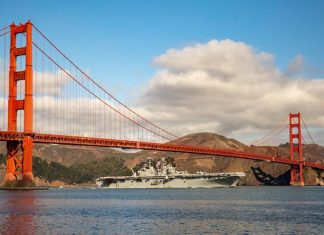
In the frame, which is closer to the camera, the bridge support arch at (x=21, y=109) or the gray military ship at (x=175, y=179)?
the bridge support arch at (x=21, y=109)

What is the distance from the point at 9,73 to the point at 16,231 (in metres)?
49.6

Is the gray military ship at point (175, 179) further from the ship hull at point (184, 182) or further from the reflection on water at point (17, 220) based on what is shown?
the reflection on water at point (17, 220)

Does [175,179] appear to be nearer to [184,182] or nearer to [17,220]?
[184,182]

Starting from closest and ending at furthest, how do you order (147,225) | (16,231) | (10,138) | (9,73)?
(16,231) → (147,225) → (10,138) → (9,73)

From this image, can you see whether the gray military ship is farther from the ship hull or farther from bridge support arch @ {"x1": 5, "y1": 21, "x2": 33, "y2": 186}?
bridge support arch @ {"x1": 5, "y1": 21, "x2": 33, "y2": 186}

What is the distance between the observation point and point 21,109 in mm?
73125

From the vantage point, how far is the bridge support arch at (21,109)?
71000 millimetres

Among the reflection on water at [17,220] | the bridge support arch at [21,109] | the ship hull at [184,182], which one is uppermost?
the bridge support arch at [21,109]

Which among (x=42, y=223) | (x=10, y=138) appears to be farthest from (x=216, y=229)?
(x=10, y=138)

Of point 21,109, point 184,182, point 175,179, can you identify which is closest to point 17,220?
point 21,109

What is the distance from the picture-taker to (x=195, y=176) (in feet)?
330

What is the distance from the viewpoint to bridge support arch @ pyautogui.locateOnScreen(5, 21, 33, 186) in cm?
7100

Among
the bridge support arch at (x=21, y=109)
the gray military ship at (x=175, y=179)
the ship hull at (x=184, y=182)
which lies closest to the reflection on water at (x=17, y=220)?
the bridge support arch at (x=21, y=109)

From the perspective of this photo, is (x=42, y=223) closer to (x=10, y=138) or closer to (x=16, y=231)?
(x=16, y=231)
